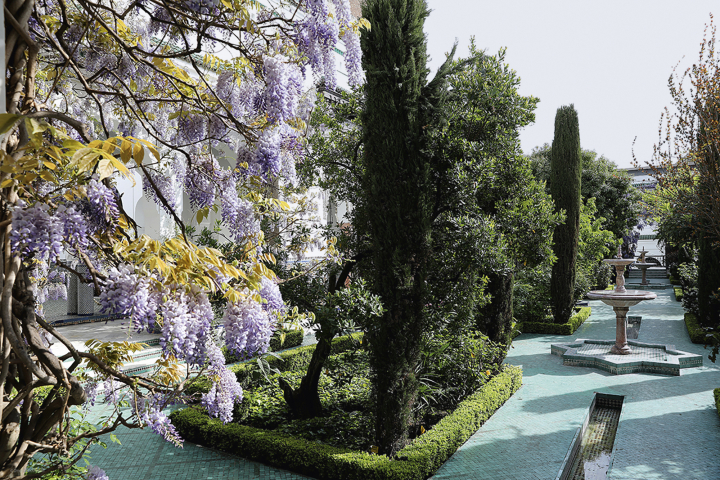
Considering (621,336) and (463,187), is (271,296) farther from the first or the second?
(621,336)

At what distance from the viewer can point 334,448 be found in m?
4.27

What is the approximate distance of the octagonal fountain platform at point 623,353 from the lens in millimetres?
7656

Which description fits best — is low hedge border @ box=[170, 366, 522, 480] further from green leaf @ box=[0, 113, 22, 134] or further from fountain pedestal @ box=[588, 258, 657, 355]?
fountain pedestal @ box=[588, 258, 657, 355]

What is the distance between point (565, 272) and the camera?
11516mm

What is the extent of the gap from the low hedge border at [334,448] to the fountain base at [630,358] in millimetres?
3420

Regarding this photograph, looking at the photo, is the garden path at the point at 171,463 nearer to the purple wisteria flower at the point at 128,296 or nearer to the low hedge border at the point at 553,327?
the purple wisteria flower at the point at 128,296

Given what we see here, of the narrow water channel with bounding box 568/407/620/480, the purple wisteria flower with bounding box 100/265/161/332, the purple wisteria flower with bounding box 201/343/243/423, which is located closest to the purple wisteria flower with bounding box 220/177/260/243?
the purple wisteria flower with bounding box 201/343/243/423

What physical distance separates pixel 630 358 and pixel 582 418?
3190 millimetres

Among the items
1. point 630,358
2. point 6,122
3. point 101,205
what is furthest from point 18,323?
point 630,358

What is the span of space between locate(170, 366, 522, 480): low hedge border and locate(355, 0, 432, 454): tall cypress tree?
Result: 1.12ft

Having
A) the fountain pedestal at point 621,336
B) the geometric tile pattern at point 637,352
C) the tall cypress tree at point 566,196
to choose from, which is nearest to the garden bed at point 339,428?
the geometric tile pattern at point 637,352

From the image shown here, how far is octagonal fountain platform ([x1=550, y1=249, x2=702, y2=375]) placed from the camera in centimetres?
766

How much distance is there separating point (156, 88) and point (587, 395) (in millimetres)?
6078

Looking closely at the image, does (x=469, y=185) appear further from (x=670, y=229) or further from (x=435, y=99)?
(x=670, y=229)
